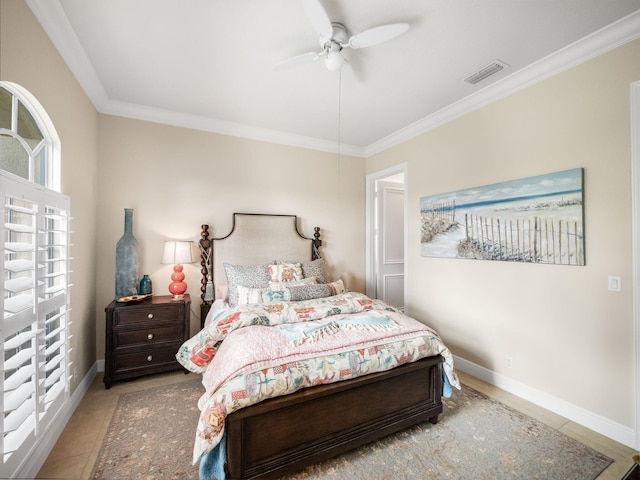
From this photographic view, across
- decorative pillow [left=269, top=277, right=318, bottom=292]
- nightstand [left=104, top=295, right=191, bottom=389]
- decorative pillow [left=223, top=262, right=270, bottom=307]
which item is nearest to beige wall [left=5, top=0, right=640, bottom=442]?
nightstand [left=104, top=295, right=191, bottom=389]

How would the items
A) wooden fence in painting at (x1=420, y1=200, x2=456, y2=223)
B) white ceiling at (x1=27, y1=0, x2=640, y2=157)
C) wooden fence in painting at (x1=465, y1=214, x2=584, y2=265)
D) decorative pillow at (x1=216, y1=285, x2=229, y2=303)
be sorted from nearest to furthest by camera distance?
white ceiling at (x1=27, y1=0, x2=640, y2=157), wooden fence in painting at (x1=465, y1=214, x2=584, y2=265), wooden fence in painting at (x1=420, y1=200, x2=456, y2=223), decorative pillow at (x1=216, y1=285, x2=229, y2=303)

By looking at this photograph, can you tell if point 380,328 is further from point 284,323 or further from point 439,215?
point 439,215

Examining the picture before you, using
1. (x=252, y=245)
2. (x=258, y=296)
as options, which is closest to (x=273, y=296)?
(x=258, y=296)

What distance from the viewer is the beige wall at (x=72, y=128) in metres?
1.46

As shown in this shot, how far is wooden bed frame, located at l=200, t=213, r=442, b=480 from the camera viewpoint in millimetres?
1501

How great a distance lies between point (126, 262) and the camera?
2934 millimetres

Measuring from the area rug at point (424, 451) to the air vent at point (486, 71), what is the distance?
2.80m

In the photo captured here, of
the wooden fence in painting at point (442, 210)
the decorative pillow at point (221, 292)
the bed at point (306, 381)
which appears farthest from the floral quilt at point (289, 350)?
the wooden fence in painting at point (442, 210)

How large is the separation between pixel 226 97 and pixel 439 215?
259cm

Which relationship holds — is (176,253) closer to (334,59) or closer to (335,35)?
(334,59)

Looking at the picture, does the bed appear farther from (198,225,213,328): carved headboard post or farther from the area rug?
(198,225,213,328): carved headboard post

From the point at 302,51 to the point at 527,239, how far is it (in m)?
2.41

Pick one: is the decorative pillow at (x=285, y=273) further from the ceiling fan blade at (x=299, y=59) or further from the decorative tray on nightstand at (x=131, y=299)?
the ceiling fan blade at (x=299, y=59)

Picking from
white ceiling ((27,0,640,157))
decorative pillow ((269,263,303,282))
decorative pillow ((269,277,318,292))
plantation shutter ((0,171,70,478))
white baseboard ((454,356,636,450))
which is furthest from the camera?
decorative pillow ((269,263,303,282))
